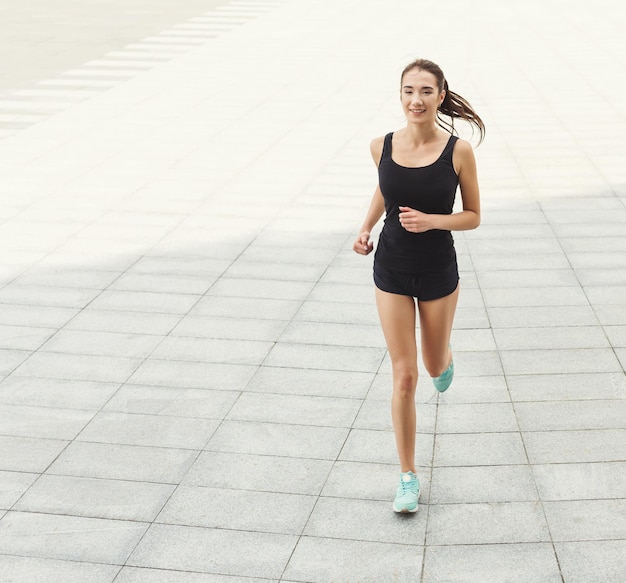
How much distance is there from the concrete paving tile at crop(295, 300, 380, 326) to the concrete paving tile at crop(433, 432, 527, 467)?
5.94ft

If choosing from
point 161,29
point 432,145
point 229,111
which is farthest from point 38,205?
point 161,29

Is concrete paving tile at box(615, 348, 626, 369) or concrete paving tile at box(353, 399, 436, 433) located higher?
concrete paving tile at box(353, 399, 436, 433)

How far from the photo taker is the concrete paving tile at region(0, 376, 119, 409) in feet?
19.9

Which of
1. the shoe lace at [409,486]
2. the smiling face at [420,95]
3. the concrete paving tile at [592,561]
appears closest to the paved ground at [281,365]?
the concrete paving tile at [592,561]

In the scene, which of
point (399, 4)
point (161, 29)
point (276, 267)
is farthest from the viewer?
point (399, 4)

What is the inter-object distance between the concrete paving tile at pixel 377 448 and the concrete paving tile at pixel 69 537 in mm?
1224

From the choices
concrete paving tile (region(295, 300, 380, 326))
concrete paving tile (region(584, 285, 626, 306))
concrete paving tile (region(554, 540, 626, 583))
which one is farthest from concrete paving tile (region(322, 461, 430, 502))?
concrete paving tile (region(584, 285, 626, 306))

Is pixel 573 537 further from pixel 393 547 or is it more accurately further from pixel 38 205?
pixel 38 205

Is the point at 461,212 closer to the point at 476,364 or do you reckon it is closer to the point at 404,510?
the point at 404,510

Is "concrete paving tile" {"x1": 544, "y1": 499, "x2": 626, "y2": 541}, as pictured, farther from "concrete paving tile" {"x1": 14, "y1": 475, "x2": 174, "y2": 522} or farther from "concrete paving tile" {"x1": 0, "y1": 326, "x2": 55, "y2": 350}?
"concrete paving tile" {"x1": 0, "y1": 326, "x2": 55, "y2": 350}

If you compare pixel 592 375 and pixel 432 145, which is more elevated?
pixel 432 145

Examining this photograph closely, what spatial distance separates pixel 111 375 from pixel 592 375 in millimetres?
3039

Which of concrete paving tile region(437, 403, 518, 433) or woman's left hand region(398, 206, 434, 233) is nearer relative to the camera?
Result: woman's left hand region(398, 206, 434, 233)

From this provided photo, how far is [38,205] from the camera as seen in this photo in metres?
10.4
